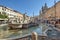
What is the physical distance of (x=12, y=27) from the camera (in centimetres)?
1702

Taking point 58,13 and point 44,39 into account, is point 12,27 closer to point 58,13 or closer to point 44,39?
point 44,39

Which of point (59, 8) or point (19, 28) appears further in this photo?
point (59, 8)

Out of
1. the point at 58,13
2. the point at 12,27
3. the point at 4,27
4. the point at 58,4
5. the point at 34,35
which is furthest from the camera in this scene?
the point at 58,4

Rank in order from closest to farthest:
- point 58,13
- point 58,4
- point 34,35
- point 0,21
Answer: point 34,35, point 0,21, point 58,13, point 58,4

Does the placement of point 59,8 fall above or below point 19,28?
above

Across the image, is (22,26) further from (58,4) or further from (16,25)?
(58,4)

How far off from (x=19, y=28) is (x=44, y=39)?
42.9 feet

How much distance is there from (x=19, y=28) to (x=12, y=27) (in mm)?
1195

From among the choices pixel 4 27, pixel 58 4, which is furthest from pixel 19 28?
pixel 58 4

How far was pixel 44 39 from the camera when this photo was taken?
490 centimetres

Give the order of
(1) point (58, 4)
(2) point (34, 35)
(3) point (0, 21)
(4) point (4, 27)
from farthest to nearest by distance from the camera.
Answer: (1) point (58, 4) → (3) point (0, 21) → (4) point (4, 27) → (2) point (34, 35)

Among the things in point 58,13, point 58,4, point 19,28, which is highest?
point 58,4

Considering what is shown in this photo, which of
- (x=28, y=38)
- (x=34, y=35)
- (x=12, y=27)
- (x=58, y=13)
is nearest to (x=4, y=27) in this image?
(x=12, y=27)

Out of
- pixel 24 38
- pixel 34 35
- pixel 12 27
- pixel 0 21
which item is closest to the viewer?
pixel 34 35
